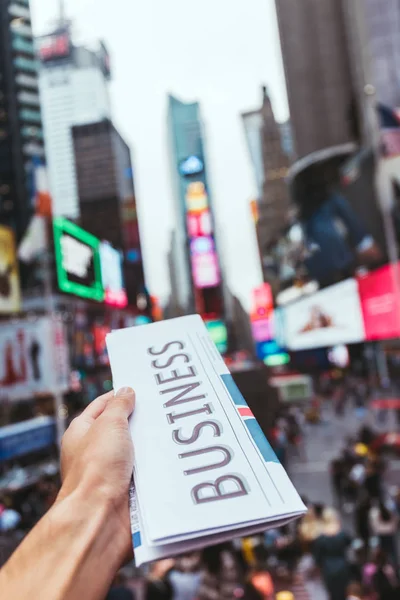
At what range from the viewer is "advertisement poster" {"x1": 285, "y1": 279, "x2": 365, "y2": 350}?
110 feet

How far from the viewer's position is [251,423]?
1.57 m

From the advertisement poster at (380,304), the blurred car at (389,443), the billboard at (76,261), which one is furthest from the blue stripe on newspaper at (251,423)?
the advertisement poster at (380,304)

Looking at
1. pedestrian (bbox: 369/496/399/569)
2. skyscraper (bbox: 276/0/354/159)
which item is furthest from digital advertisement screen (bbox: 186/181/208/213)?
pedestrian (bbox: 369/496/399/569)

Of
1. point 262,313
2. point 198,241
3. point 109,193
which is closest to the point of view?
point 198,241

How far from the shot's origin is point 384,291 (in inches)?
1144

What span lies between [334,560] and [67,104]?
156m

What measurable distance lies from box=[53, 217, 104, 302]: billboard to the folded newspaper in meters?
26.0

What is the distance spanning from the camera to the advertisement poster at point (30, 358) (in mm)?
15906

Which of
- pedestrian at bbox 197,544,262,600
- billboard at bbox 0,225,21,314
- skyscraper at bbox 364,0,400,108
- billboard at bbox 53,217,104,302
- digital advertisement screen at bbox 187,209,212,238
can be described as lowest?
pedestrian at bbox 197,544,262,600

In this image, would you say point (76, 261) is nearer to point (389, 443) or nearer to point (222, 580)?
point (389, 443)

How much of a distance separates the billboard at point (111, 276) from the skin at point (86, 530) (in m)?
35.8

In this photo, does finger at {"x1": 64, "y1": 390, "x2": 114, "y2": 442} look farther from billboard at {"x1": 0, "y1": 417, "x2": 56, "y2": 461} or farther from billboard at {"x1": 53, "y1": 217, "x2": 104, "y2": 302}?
billboard at {"x1": 53, "y1": 217, "x2": 104, "y2": 302}

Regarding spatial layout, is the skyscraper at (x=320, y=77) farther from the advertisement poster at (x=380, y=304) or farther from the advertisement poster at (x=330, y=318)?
the advertisement poster at (x=380, y=304)

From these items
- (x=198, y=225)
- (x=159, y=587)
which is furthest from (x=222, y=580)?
(x=198, y=225)
